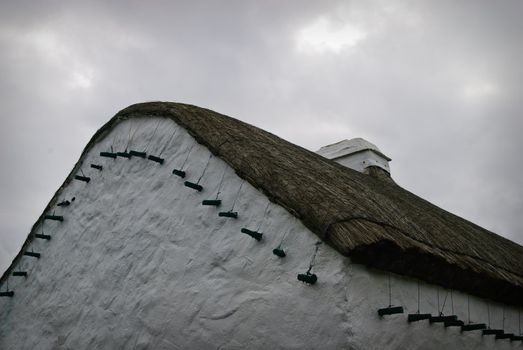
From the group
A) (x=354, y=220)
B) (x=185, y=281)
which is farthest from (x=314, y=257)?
(x=185, y=281)

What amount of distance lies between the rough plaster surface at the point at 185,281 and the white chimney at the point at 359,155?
6.89 meters

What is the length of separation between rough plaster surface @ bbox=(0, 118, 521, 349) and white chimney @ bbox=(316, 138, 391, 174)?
6.89 metres

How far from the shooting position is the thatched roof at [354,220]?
356cm

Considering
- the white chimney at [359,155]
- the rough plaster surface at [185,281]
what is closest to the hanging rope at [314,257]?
the rough plaster surface at [185,281]

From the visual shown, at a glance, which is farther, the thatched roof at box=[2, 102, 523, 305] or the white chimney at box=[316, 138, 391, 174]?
the white chimney at box=[316, 138, 391, 174]

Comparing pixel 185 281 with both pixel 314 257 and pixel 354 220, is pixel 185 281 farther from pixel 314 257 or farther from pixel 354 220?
pixel 354 220

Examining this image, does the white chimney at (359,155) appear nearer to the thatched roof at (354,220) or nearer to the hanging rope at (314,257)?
the thatched roof at (354,220)

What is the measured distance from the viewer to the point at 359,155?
12312mm

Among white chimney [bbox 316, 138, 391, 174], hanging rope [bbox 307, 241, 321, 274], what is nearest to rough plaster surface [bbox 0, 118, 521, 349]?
hanging rope [bbox 307, 241, 321, 274]

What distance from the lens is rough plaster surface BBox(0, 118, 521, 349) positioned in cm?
346

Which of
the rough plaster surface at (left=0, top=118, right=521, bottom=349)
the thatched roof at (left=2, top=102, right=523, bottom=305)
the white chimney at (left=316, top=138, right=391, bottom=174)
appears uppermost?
the white chimney at (left=316, top=138, right=391, bottom=174)

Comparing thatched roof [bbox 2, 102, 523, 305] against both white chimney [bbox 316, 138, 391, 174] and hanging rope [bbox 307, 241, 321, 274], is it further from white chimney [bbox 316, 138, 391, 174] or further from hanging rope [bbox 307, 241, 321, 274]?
white chimney [bbox 316, 138, 391, 174]

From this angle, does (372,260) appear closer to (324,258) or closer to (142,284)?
(324,258)

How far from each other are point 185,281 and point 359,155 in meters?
8.87
